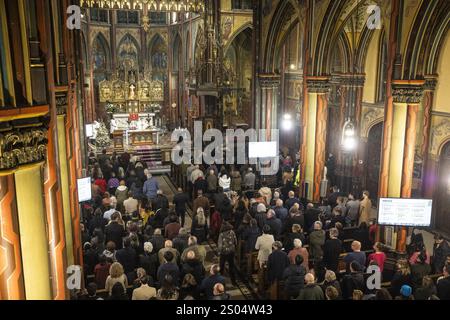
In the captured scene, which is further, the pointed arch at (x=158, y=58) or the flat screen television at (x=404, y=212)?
the pointed arch at (x=158, y=58)

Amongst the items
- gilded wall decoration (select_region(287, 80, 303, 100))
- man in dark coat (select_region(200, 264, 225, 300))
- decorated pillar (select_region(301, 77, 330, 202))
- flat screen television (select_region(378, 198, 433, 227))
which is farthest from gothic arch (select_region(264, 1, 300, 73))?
man in dark coat (select_region(200, 264, 225, 300))

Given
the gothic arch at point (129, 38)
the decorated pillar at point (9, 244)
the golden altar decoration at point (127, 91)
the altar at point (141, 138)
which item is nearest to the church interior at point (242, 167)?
the decorated pillar at point (9, 244)

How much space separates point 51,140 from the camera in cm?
541

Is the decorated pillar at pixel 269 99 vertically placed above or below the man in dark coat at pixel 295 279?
above

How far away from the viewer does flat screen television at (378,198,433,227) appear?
1004cm

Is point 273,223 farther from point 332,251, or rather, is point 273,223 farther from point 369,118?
point 369,118

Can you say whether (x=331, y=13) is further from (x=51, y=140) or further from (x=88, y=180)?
(x=51, y=140)

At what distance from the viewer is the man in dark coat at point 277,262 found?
8285 millimetres

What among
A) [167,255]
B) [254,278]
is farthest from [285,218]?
[167,255]

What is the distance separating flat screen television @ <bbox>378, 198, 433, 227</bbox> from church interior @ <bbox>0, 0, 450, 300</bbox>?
0.09m

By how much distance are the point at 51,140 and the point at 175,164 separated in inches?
539

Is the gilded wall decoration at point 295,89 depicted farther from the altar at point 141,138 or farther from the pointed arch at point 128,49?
the pointed arch at point 128,49

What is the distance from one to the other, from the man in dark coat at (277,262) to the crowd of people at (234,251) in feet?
0.06

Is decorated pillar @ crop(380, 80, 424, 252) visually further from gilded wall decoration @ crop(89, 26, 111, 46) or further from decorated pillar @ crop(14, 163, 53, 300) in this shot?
gilded wall decoration @ crop(89, 26, 111, 46)
